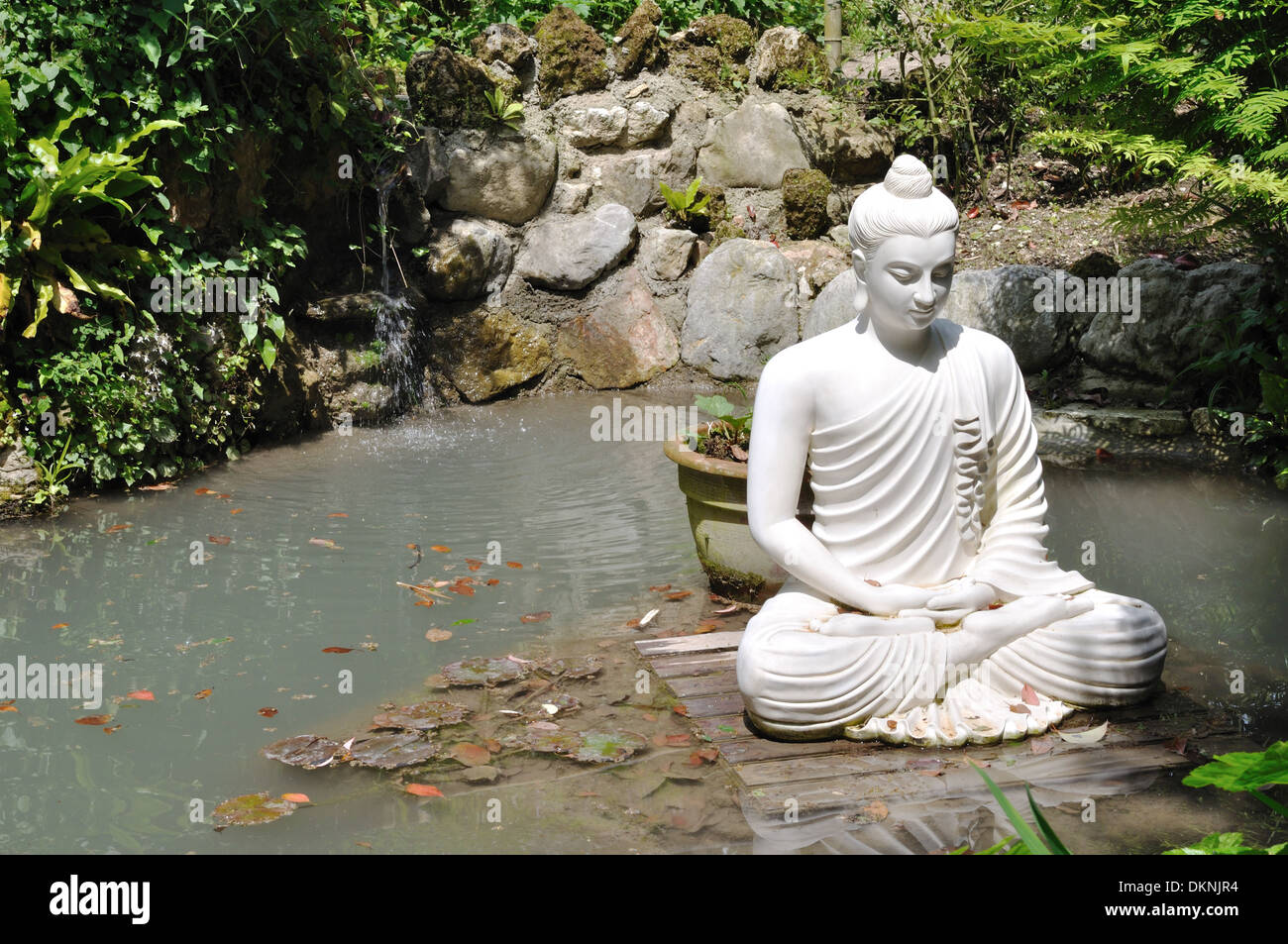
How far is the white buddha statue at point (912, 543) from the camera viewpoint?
438 cm

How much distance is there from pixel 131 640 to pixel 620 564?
2.56 m

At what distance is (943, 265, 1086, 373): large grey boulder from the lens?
9.39 meters

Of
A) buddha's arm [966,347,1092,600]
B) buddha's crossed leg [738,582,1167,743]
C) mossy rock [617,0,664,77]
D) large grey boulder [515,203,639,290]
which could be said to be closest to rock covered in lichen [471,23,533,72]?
mossy rock [617,0,664,77]

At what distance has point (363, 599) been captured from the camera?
→ 6145 mm

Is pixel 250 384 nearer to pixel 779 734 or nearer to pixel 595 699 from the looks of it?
pixel 595 699

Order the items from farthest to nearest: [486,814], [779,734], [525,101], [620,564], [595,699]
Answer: [525,101] → [620,564] → [595,699] → [779,734] → [486,814]

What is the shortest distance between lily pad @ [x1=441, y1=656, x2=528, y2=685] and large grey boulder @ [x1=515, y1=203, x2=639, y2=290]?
608cm

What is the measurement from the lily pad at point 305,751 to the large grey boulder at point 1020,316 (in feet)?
21.3

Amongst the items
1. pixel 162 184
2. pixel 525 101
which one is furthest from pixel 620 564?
pixel 525 101

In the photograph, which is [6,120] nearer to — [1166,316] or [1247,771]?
[1247,771]

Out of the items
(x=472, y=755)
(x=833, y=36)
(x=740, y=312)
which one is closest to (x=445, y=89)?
(x=740, y=312)

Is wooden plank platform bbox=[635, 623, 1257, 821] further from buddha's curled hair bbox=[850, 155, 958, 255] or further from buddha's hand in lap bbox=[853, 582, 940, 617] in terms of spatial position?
buddha's curled hair bbox=[850, 155, 958, 255]

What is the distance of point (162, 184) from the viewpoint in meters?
7.91

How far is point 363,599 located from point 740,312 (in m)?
5.51
